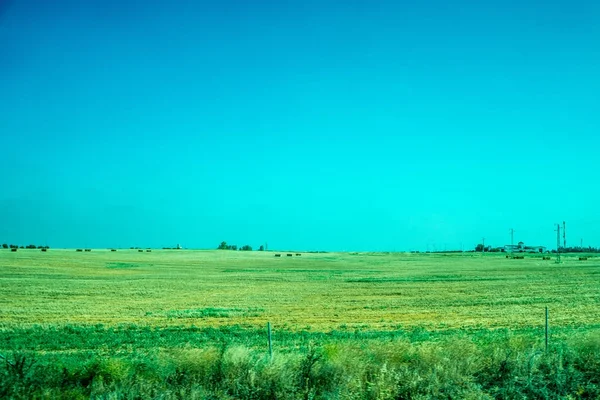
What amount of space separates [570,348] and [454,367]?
384cm

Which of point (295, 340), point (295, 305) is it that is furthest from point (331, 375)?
point (295, 305)

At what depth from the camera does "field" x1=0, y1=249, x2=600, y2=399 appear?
1132 centimetres

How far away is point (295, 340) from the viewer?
22.1 meters

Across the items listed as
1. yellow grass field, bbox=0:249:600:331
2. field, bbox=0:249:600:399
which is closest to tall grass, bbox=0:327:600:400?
field, bbox=0:249:600:399

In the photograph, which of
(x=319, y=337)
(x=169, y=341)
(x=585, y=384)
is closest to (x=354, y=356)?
(x=585, y=384)

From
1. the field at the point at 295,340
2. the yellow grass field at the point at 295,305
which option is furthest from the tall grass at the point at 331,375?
the yellow grass field at the point at 295,305

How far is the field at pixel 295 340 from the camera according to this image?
11320 mm

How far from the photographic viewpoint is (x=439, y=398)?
442 inches

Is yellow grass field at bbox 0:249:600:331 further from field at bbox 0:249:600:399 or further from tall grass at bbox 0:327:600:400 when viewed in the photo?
tall grass at bbox 0:327:600:400

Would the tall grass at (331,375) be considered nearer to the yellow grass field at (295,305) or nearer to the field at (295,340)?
the field at (295,340)

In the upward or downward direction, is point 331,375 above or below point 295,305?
below

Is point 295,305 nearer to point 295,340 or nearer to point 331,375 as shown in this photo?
point 295,340

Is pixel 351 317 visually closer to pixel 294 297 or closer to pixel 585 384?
pixel 294 297

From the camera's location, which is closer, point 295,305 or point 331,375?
point 331,375
